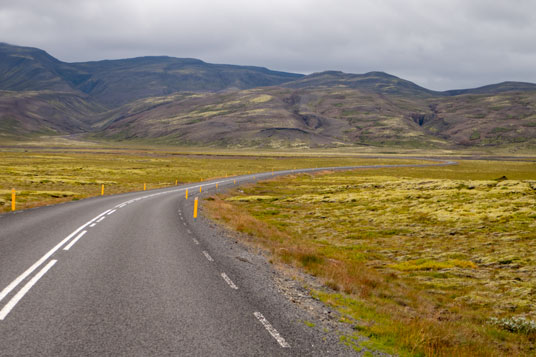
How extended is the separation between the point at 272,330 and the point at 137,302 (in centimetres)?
319

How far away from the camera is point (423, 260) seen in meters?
16.2

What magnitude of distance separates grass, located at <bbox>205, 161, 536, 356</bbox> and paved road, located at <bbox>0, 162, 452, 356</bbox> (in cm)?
189

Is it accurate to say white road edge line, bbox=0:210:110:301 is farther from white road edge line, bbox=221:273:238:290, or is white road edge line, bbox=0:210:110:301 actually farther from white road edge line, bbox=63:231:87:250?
white road edge line, bbox=221:273:238:290

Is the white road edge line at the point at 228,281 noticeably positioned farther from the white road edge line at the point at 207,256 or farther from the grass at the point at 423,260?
the grass at the point at 423,260

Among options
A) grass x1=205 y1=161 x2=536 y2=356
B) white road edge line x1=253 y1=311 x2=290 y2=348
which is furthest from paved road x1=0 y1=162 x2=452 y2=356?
grass x1=205 y1=161 x2=536 y2=356

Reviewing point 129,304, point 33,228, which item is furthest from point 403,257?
point 33,228

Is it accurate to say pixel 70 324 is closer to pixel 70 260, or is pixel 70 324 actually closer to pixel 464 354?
pixel 70 260

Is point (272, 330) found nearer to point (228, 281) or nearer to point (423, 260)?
point (228, 281)

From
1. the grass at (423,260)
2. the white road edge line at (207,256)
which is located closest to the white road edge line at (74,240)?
the white road edge line at (207,256)

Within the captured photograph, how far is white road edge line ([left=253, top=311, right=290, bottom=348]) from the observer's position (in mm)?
6352

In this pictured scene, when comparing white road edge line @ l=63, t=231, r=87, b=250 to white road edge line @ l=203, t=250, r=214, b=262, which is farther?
A: white road edge line @ l=63, t=231, r=87, b=250

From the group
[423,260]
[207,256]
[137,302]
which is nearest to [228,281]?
[137,302]

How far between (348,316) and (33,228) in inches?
602

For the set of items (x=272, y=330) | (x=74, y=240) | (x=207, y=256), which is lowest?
(x=207, y=256)
